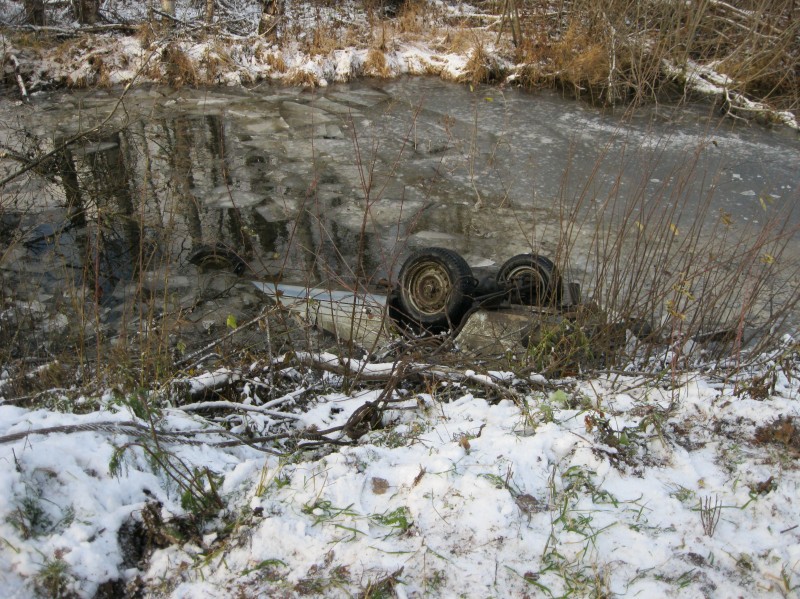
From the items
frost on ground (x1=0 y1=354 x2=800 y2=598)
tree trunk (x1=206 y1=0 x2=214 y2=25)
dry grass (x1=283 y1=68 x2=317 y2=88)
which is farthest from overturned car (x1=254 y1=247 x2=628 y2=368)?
tree trunk (x1=206 y1=0 x2=214 y2=25)

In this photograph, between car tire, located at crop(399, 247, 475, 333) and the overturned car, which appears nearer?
the overturned car

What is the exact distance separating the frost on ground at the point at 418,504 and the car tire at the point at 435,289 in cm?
132

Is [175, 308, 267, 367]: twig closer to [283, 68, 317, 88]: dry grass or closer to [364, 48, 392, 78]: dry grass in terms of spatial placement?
[283, 68, 317, 88]: dry grass

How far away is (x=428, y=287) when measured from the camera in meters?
4.29

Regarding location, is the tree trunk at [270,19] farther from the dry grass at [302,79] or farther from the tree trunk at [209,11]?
the dry grass at [302,79]

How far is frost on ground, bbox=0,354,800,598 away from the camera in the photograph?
1993mm

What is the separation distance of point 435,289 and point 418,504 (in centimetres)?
213

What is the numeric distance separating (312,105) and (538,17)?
12.7 ft

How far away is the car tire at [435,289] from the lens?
411 centimetres

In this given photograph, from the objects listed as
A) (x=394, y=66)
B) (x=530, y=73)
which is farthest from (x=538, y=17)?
(x=394, y=66)

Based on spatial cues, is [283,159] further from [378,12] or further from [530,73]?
[378,12]

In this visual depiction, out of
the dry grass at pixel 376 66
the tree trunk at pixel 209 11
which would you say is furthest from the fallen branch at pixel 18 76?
the dry grass at pixel 376 66

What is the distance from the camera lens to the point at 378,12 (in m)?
11.9

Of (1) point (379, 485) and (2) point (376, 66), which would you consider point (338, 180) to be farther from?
Result: (1) point (379, 485)
